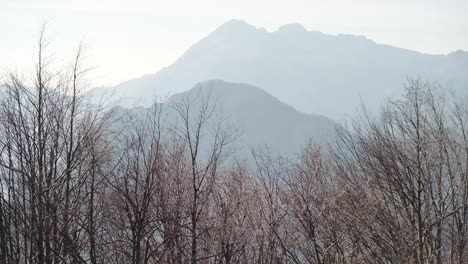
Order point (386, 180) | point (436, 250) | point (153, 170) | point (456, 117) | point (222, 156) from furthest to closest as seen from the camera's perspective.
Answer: point (456, 117)
point (386, 180)
point (222, 156)
point (436, 250)
point (153, 170)

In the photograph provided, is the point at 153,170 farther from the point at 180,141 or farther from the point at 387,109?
the point at 387,109

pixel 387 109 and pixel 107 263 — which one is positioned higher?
pixel 387 109

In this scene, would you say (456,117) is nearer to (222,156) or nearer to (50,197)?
(222,156)

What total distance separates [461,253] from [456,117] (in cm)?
401

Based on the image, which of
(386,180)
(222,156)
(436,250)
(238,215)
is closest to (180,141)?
(222,156)

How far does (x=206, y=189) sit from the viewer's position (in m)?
11.3

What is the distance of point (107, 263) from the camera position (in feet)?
40.0

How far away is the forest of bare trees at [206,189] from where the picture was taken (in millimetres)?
9180

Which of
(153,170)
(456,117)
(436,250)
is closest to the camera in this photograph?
(153,170)

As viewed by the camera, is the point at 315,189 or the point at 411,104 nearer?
the point at 411,104

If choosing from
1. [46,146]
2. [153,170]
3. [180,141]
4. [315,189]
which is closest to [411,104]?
[315,189]

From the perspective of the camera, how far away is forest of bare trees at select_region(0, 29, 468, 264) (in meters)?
9.18

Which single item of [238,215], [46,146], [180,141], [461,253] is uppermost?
[180,141]

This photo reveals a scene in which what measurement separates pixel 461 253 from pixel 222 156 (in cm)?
628
